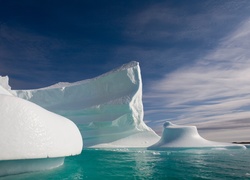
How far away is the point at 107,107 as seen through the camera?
32.7 meters

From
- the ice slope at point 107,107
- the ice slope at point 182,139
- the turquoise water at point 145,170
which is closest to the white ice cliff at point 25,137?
the turquoise water at point 145,170

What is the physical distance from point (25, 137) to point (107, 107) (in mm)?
25871

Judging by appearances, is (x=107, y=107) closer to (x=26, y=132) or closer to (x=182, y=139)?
(x=182, y=139)

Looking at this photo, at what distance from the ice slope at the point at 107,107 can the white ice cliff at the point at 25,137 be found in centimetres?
2359

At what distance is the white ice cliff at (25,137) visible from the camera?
6496mm

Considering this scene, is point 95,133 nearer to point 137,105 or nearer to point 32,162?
point 137,105

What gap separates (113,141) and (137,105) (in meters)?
6.57

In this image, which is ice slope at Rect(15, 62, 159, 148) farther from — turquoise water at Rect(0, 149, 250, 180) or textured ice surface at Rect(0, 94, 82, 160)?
textured ice surface at Rect(0, 94, 82, 160)

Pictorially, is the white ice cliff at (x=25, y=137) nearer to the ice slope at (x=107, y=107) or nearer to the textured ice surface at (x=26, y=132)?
the textured ice surface at (x=26, y=132)

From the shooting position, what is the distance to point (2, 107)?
22.1 feet

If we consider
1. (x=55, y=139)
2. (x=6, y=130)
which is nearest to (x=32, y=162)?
(x=55, y=139)

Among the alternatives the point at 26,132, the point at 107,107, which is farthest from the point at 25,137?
the point at 107,107

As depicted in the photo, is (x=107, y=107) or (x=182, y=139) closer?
(x=182, y=139)

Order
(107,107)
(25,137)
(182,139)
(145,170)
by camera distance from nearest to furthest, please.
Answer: (25,137) → (145,170) → (182,139) → (107,107)
